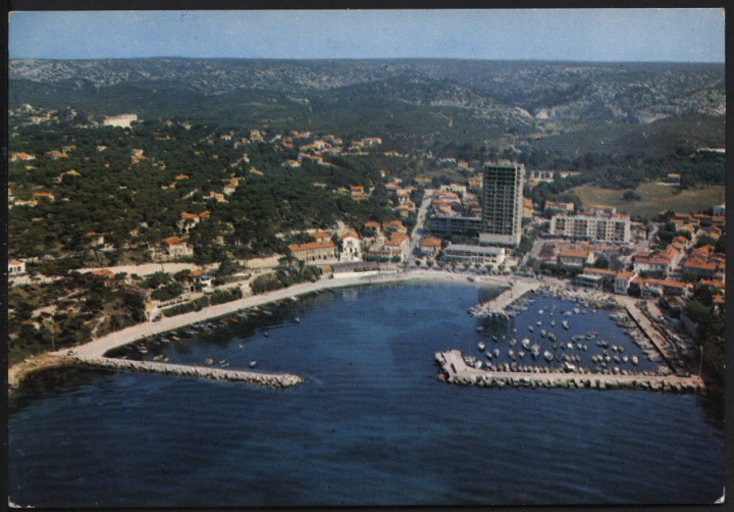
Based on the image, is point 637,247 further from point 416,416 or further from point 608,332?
point 416,416

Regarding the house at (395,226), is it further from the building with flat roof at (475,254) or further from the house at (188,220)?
the house at (188,220)

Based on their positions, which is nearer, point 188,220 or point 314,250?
point 188,220

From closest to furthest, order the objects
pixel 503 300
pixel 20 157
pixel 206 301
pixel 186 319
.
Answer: pixel 20 157, pixel 186 319, pixel 206 301, pixel 503 300

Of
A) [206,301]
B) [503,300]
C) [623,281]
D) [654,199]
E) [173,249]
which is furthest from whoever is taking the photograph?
[654,199]

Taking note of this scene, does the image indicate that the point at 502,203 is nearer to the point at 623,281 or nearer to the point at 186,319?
the point at 623,281

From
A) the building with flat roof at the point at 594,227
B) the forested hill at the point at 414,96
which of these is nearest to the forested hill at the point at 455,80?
the forested hill at the point at 414,96

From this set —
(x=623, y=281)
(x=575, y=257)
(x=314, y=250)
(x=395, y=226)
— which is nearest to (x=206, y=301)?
(x=314, y=250)

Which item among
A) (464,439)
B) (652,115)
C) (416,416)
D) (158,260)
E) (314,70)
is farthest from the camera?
(314,70)

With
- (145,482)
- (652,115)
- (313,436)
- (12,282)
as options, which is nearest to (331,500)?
(313,436)
